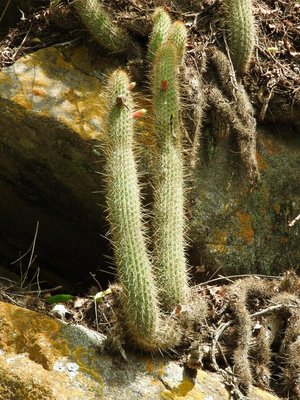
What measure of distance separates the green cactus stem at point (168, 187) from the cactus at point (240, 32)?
82 cm

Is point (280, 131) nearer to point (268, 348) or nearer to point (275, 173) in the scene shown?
point (275, 173)

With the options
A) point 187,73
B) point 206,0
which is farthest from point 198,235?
point 206,0

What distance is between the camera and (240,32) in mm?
5098

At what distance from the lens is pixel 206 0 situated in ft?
17.9

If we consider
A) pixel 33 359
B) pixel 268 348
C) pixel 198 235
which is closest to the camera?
pixel 33 359

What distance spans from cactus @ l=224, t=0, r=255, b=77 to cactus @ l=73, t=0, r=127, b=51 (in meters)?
0.81

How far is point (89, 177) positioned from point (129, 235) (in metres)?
1.10

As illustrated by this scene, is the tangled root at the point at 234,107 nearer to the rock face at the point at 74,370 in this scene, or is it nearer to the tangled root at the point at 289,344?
the tangled root at the point at 289,344

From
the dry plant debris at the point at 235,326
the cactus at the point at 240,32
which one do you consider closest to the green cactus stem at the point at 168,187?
the dry plant debris at the point at 235,326

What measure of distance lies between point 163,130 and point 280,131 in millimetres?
1344

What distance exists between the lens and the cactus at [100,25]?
16.3ft

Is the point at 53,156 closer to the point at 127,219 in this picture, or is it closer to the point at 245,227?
the point at 127,219

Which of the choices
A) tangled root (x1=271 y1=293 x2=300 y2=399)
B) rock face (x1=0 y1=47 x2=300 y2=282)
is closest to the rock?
rock face (x1=0 y1=47 x2=300 y2=282)

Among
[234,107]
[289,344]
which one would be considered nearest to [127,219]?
[289,344]
